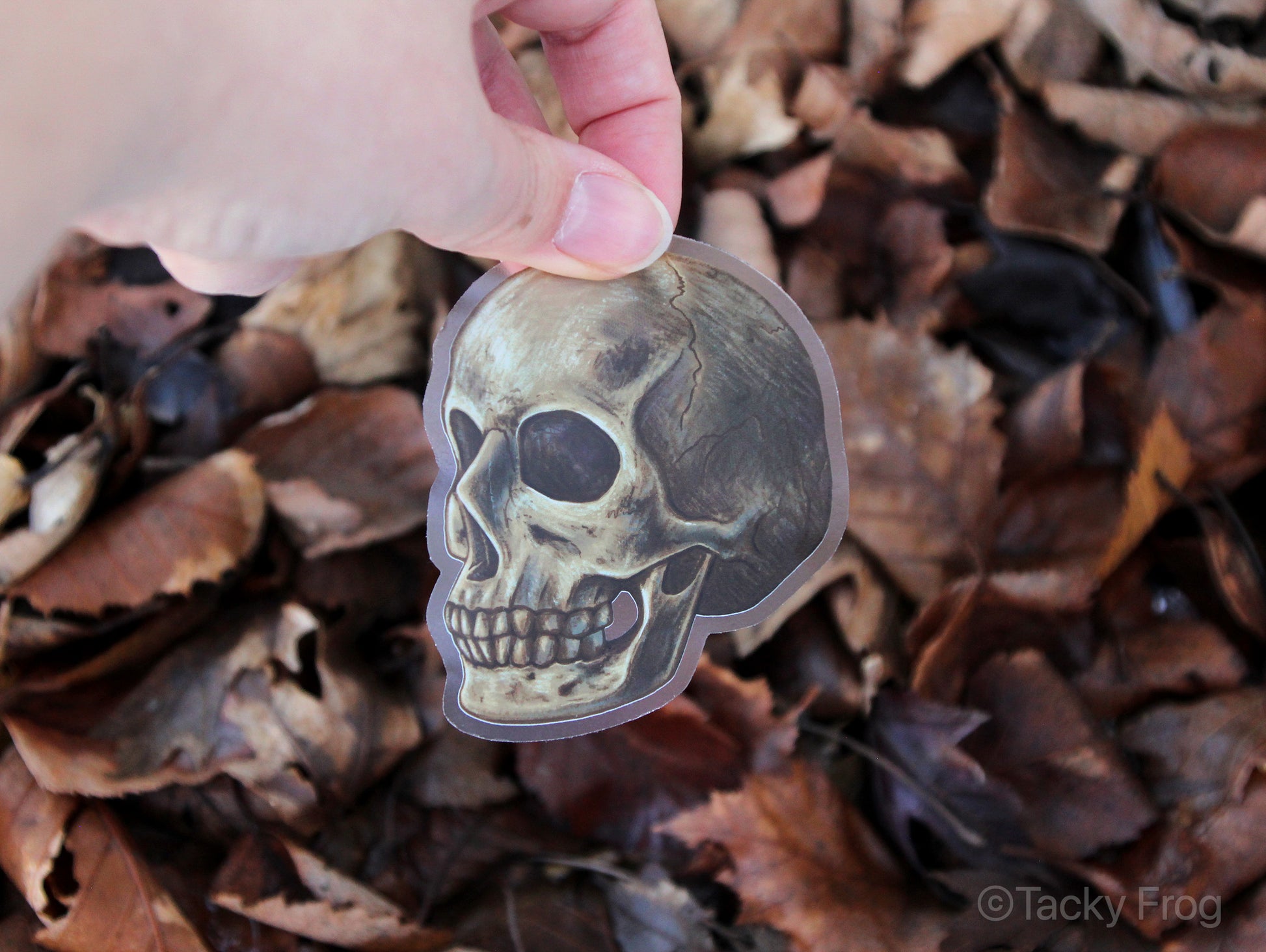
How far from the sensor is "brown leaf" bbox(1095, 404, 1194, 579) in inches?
47.4

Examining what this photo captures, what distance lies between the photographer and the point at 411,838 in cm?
126

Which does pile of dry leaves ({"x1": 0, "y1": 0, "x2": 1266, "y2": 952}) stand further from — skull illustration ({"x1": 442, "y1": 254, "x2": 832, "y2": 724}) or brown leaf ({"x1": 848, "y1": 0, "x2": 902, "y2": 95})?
skull illustration ({"x1": 442, "y1": 254, "x2": 832, "y2": 724})

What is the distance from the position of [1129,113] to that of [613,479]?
1052mm

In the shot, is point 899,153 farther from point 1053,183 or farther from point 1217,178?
point 1217,178

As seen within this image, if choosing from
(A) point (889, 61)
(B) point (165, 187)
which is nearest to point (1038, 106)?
(A) point (889, 61)

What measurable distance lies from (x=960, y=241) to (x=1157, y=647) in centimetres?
64

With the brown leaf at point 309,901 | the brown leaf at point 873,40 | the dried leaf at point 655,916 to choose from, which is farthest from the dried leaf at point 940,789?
the brown leaf at point 873,40

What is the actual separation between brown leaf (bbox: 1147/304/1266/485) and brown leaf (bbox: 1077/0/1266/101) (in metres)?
0.37

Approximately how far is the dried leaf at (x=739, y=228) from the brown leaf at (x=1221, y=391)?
577 millimetres

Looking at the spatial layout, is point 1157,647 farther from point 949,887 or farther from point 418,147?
point 418,147

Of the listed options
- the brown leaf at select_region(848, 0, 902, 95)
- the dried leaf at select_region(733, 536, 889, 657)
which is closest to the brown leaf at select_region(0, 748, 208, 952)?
the dried leaf at select_region(733, 536, 889, 657)

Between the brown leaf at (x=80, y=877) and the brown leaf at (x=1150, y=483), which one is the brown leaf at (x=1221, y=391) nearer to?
the brown leaf at (x=1150, y=483)

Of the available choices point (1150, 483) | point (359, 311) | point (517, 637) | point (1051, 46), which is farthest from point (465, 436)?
point (1051, 46)

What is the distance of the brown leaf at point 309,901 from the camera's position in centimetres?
111
